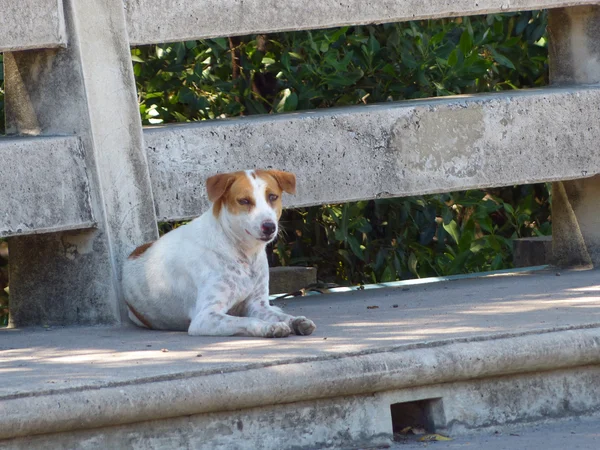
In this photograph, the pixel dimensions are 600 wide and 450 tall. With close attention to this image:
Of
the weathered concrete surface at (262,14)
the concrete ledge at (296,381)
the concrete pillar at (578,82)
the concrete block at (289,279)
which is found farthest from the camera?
the concrete block at (289,279)

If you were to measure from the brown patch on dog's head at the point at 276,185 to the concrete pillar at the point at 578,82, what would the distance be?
2277mm

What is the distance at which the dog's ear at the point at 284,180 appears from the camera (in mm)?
5154

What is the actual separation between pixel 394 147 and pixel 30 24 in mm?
1983

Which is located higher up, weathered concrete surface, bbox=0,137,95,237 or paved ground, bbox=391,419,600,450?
weathered concrete surface, bbox=0,137,95,237

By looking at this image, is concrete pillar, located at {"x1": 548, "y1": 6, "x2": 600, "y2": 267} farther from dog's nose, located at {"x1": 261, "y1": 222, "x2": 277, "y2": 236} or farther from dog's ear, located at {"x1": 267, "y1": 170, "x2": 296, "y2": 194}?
dog's nose, located at {"x1": 261, "y1": 222, "x2": 277, "y2": 236}

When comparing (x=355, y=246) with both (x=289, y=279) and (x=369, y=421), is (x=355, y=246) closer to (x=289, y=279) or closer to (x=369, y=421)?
(x=289, y=279)

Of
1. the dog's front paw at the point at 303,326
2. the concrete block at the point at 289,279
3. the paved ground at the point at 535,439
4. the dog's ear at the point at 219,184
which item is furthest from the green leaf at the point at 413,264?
the paved ground at the point at 535,439

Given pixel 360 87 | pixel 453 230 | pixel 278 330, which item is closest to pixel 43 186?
pixel 278 330

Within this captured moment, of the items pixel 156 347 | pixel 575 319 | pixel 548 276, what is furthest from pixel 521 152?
pixel 156 347

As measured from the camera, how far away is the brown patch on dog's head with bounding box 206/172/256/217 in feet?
16.4

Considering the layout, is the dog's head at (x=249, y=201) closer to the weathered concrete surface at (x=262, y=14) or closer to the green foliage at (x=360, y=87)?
the weathered concrete surface at (x=262, y=14)

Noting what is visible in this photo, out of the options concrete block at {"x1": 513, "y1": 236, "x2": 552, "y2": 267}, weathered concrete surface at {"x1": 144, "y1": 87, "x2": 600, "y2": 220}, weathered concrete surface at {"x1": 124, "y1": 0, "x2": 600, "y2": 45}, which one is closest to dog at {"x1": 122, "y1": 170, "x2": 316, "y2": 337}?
weathered concrete surface at {"x1": 144, "y1": 87, "x2": 600, "y2": 220}

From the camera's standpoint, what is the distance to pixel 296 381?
392 cm

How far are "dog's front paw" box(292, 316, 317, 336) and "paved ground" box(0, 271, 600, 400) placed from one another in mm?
52
